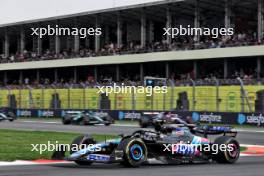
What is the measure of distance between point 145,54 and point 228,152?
38.9 metres

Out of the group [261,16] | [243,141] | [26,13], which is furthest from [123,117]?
[26,13]

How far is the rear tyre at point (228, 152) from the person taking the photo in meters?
14.1

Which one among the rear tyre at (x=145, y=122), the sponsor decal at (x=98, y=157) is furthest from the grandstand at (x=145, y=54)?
the sponsor decal at (x=98, y=157)

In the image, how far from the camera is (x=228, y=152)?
14.2 meters

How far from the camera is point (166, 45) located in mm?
51594

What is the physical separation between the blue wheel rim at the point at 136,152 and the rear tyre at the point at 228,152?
83.2 inches

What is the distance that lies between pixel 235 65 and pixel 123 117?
1078cm

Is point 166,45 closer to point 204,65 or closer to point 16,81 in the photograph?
point 204,65

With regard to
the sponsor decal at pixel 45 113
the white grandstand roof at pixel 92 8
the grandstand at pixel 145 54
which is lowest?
the sponsor decal at pixel 45 113

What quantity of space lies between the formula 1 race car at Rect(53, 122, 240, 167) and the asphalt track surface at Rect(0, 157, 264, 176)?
0.20 metres

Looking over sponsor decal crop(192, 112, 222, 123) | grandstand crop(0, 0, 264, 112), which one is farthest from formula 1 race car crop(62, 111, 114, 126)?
sponsor decal crop(192, 112, 222, 123)

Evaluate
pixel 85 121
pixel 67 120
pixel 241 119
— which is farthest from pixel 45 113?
pixel 241 119

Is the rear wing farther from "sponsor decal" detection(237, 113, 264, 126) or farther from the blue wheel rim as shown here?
"sponsor decal" detection(237, 113, 264, 126)

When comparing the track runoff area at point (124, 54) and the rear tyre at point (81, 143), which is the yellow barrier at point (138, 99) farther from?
the rear tyre at point (81, 143)
